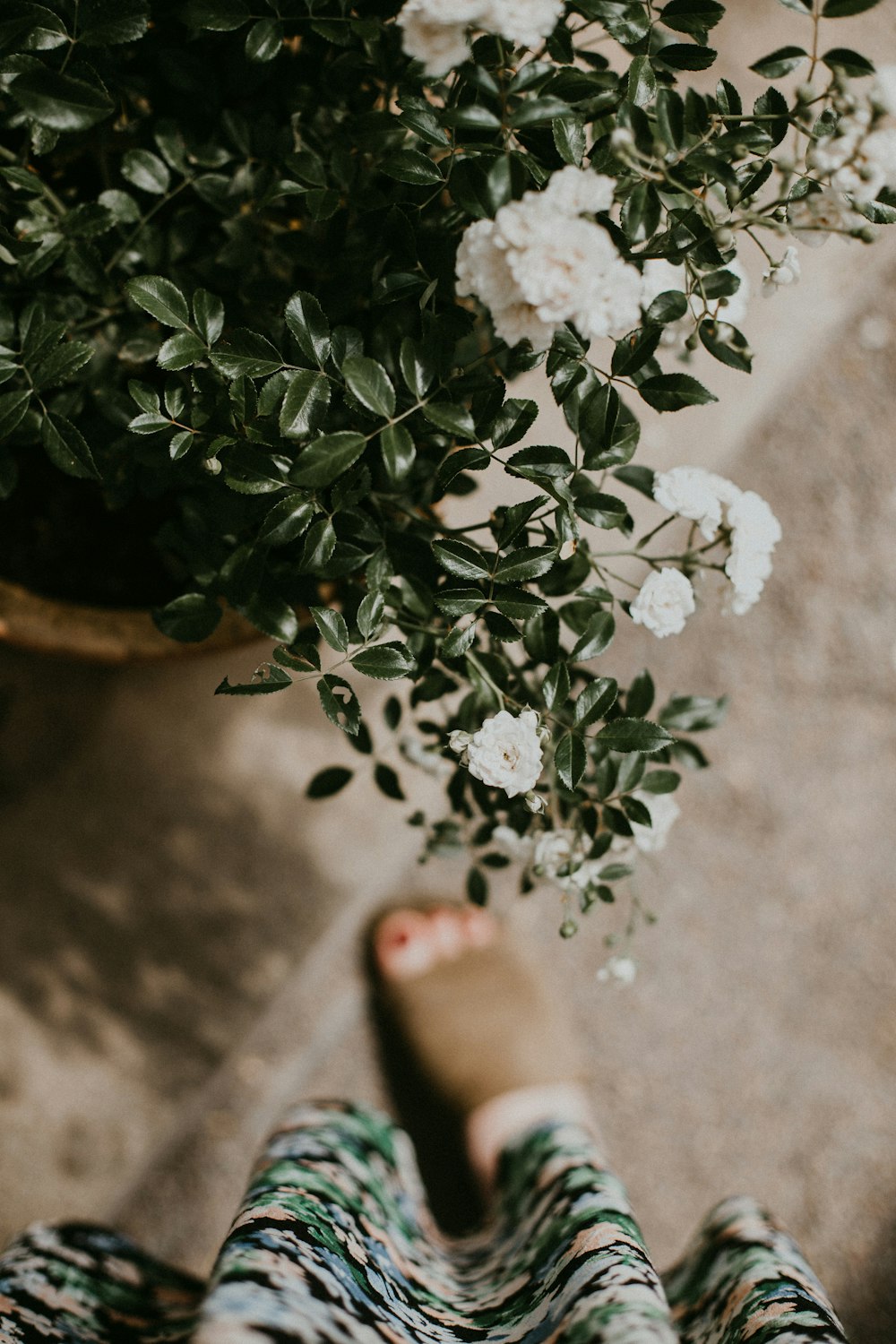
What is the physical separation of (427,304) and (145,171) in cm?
25

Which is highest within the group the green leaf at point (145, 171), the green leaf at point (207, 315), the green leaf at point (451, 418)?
the green leaf at point (451, 418)

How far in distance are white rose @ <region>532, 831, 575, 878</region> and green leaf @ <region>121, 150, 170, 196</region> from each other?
578mm

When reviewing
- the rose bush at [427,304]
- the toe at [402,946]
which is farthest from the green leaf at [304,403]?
the toe at [402,946]

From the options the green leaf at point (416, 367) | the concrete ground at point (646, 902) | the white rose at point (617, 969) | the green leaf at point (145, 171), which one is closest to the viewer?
the green leaf at point (416, 367)

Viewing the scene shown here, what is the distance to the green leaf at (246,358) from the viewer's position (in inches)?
24.0

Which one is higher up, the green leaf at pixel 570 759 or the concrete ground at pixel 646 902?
the green leaf at pixel 570 759

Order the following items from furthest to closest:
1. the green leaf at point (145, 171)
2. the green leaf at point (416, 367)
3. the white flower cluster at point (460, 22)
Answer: the green leaf at point (145, 171), the green leaf at point (416, 367), the white flower cluster at point (460, 22)

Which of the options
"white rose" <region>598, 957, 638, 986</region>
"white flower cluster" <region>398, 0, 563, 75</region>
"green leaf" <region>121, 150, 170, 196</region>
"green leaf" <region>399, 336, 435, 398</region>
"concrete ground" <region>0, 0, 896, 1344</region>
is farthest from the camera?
"concrete ground" <region>0, 0, 896, 1344</region>

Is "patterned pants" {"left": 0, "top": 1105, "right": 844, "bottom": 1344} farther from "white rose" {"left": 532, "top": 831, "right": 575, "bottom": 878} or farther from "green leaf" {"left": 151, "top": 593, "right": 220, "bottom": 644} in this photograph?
"green leaf" {"left": 151, "top": 593, "right": 220, "bottom": 644}

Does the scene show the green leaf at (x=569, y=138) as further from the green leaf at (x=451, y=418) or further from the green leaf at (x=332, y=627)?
the green leaf at (x=332, y=627)

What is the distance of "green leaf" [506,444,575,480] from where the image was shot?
0.62m

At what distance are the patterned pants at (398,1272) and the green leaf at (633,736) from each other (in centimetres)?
39

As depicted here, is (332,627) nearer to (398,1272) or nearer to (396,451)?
(396,451)

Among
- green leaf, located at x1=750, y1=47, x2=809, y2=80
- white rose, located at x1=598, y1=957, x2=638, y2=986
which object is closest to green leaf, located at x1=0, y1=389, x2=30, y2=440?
green leaf, located at x1=750, y1=47, x2=809, y2=80
